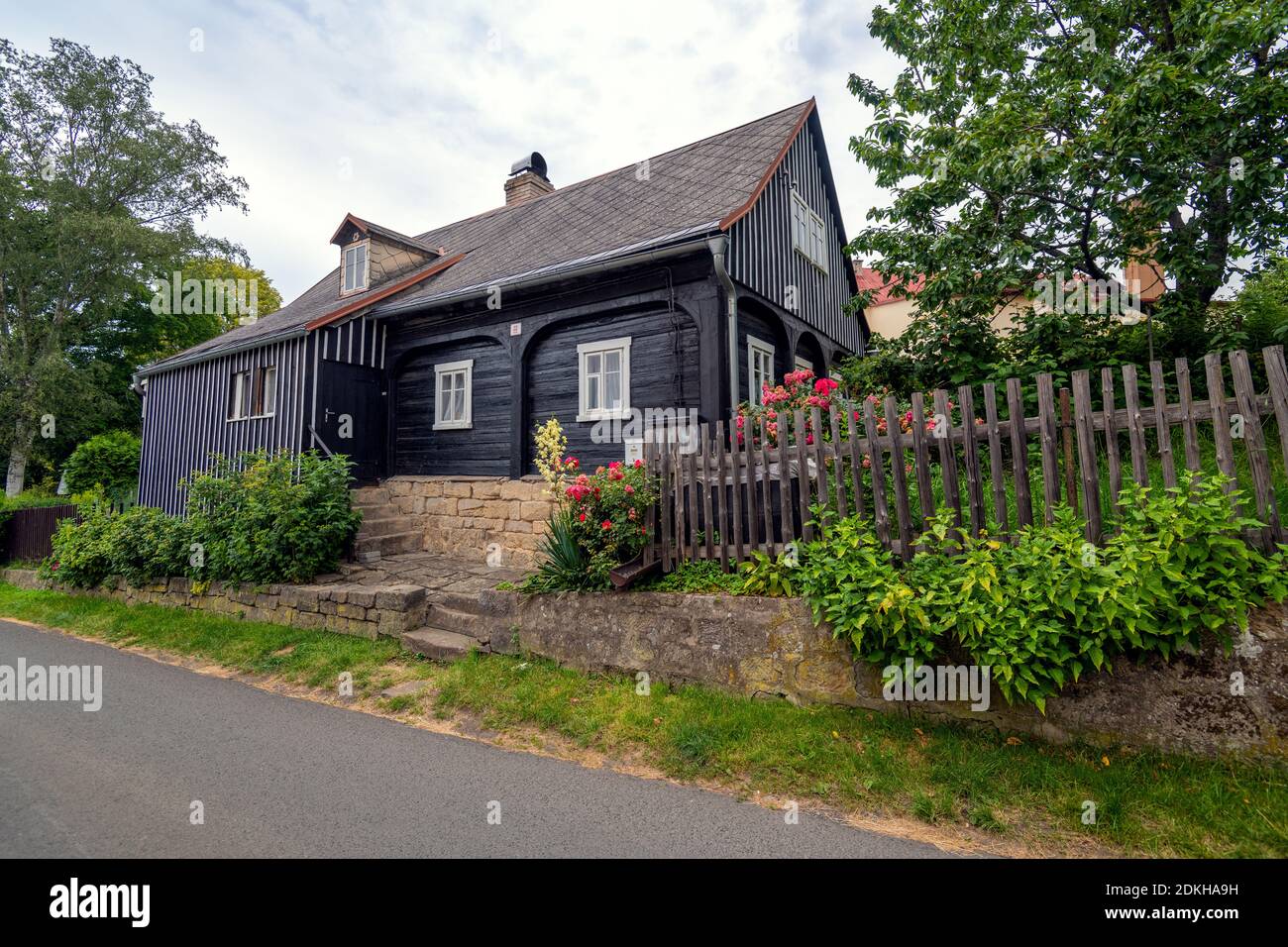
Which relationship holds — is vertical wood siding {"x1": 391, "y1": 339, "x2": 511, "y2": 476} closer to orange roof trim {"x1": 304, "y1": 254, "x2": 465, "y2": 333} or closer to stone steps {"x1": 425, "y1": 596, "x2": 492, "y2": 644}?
orange roof trim {"x1": 304, "y1": 254, "x2": 465, "y2": 333}

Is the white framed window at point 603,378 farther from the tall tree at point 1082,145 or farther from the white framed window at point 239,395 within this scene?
the white framed window at point 239,395

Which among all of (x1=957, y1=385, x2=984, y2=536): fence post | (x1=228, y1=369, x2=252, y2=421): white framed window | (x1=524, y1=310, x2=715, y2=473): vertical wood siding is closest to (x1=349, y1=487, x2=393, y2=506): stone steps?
(x1=228, y1=369, x2=252, y2=421): white framed window

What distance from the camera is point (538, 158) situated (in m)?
17.1

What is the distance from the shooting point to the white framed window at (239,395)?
40.3 feet

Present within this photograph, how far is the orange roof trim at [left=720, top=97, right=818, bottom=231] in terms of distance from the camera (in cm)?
811

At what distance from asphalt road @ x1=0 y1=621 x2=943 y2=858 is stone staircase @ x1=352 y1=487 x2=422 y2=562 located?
16.0ft

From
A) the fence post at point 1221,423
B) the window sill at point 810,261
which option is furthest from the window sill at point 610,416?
the fence post at point 1221,423

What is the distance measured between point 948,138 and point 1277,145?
408 centimetres

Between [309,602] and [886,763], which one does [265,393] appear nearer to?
[309,602]

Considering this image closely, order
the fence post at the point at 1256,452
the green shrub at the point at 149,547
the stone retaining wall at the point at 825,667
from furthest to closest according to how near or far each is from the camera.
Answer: the green shrub at the point at 149,547
the fence post at the point at 1256,452
the stone retaining wall at the point at 825,667

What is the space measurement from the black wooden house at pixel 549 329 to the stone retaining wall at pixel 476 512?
1.13 feet

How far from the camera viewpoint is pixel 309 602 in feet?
24.4

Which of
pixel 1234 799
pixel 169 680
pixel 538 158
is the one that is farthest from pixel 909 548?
pixel 538 158
